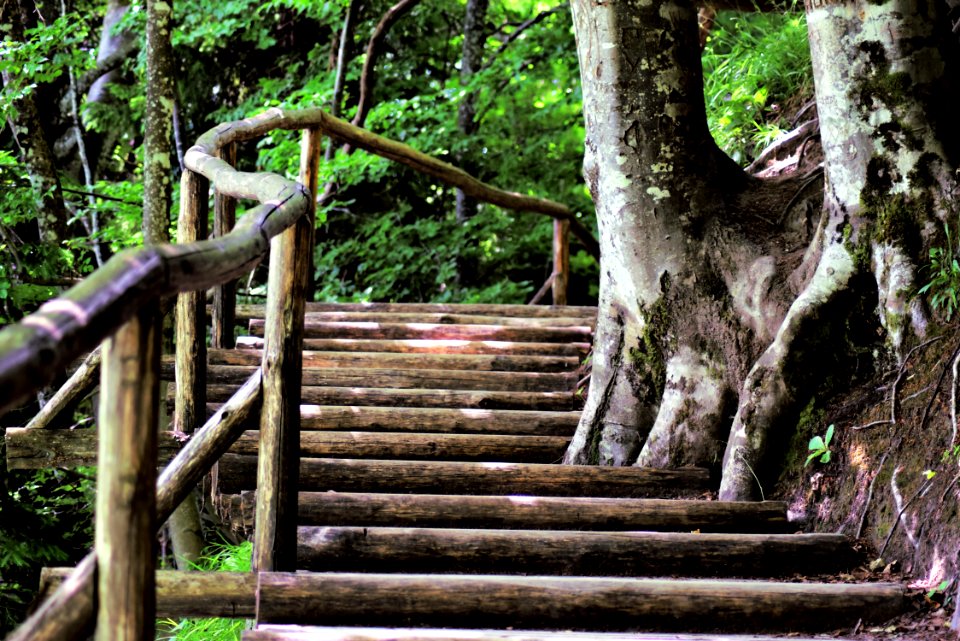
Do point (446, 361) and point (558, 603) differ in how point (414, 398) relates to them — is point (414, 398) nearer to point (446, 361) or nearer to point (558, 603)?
point (446, 361)

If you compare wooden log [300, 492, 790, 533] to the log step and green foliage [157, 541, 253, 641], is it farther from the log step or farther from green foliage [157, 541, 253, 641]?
the log step

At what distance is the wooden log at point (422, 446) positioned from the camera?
432 centimetres

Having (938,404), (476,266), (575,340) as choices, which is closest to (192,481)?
(938,404)

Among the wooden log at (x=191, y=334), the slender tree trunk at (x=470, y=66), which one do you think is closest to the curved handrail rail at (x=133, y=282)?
the wooden log at (x=191, y=334)

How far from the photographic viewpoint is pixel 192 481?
2.81 m

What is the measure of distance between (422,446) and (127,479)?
2.62m

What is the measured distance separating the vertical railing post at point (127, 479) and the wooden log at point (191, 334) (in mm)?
2404

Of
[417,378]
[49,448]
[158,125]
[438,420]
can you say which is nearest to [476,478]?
[438,420]

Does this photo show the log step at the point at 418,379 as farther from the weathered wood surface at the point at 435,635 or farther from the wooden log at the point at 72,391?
the weathered wood surface at the point at 435,635

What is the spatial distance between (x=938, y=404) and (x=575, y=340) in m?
2.95

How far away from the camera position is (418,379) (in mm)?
5285

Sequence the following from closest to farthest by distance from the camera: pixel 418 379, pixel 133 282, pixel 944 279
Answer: pixel 133 282 < pixel 944 279 < pixel 418 379

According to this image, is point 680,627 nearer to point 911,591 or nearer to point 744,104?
point 911,591

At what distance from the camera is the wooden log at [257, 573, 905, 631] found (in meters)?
2.78
